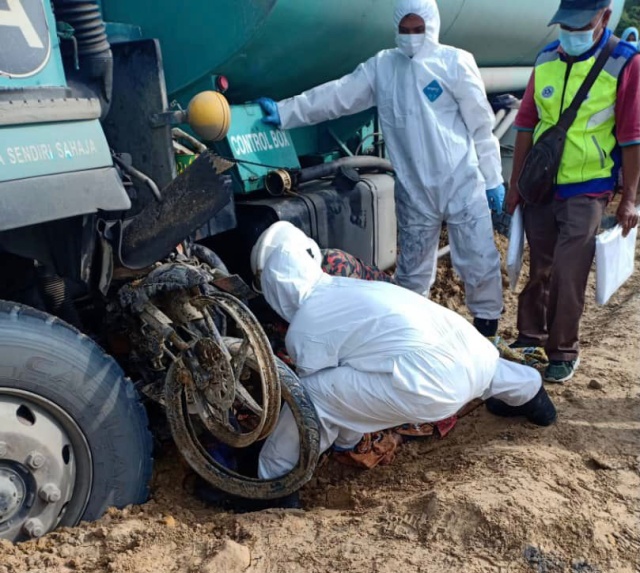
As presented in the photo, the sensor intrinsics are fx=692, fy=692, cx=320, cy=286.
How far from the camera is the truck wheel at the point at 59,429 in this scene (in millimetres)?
1907

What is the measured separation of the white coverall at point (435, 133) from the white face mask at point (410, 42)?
0.10 ft

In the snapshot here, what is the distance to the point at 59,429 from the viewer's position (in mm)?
2012

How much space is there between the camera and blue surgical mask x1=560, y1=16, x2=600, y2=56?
9.95 ft

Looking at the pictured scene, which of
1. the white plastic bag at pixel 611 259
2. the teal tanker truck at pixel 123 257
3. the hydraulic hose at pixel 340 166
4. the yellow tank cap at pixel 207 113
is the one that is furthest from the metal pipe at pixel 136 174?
the white plastic bag at pixel 611 259

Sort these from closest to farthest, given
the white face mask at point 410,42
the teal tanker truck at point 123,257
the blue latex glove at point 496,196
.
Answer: the teal tanker truck at point 123,257 → the white face mask at point 410,42 → the blue latex glove at point 496,196

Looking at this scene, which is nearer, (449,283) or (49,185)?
(49,185)

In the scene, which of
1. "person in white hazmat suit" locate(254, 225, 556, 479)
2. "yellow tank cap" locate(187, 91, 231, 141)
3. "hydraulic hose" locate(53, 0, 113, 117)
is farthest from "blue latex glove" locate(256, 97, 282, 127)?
"hydraulic hose" locate(53, 0, 113, 117)

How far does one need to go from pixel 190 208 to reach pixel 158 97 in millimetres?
604

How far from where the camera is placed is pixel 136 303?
2.25 meters

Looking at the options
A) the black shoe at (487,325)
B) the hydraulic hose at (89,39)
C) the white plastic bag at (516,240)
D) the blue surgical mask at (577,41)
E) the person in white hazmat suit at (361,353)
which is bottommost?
the black shoe at (487,325)

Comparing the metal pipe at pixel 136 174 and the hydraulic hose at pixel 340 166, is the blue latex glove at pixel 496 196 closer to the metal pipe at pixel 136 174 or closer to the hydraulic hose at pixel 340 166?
the hydraulic hose at pixel 340 166

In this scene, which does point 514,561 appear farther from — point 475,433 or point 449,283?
point 449,283

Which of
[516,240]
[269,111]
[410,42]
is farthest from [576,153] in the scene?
[269,111]

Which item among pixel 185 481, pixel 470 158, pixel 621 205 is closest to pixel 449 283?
pixel 470 158
